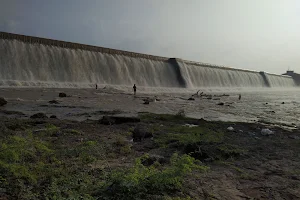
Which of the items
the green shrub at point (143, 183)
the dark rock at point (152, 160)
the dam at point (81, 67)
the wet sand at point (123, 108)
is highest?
the dam at point (81, 67)

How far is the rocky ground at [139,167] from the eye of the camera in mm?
3481

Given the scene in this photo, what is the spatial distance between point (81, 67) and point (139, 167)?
98.4ft

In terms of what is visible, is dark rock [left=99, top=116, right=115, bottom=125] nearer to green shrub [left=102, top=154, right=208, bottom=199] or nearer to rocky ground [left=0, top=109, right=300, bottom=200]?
rocky ground [left=0, top=109, right=300, bottom=200]

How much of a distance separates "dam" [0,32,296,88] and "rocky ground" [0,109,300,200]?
22.3 metres

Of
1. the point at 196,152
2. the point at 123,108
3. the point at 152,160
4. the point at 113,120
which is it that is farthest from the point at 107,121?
the point at 123,108

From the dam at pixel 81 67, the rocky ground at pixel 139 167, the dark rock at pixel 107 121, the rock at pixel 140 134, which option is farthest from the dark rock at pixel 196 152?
the dam at pixel 81 67

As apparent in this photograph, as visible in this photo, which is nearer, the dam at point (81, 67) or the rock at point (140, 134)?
the rock at point (140, 134)

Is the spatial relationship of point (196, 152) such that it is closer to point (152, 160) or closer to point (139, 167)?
point (152, 160)

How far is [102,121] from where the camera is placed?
9430 mm

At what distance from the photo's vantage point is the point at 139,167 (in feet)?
14.7

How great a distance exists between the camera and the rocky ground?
3481 mm

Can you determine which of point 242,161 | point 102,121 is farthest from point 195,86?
point 242,161

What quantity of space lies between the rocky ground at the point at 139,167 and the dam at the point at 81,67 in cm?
2226

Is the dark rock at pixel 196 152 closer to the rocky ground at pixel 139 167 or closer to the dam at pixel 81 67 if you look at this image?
the rocky ground at pixel 139 167
